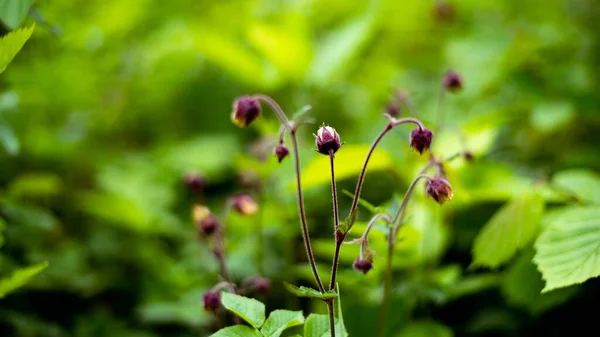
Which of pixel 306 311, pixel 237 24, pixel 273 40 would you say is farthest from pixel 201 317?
pixel 237 24

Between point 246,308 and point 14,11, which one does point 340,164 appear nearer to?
point 246,308

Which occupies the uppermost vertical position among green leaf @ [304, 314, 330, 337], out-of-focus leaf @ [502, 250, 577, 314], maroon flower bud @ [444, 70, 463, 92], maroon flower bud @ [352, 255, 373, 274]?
maroon flower bud @ [444, 70, 463, 92]

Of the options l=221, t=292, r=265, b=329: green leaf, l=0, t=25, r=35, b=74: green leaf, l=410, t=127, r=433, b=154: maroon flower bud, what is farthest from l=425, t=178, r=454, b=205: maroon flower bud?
l=0, t=25, r=35, b=74: green leaf

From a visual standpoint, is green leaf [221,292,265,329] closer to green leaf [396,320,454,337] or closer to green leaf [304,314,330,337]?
green leaf [304,314,330,337]

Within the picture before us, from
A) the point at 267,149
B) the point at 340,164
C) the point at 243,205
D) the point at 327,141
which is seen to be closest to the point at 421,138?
the point at 327,141

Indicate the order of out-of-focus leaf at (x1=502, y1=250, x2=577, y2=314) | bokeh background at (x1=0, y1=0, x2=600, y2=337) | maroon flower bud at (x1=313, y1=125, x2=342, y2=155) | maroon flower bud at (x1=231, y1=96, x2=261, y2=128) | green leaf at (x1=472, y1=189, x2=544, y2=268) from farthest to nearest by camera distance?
1. bokeh background at (x1=0, y1=0, x2=600, y2=337)
2. out-of-focus leaf at (x1=502, y1=250, x2=577, y2=314)
3. green leaf at (x1=472, y1=189, x2=544, y2=268)
4. maroon flower bud at (x1=231, y1=96, x2=261, y2=128)
5. maroon flower bud at (x1=313, y1=125, x2=342, y2=155)

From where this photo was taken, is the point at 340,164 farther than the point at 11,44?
Yes
